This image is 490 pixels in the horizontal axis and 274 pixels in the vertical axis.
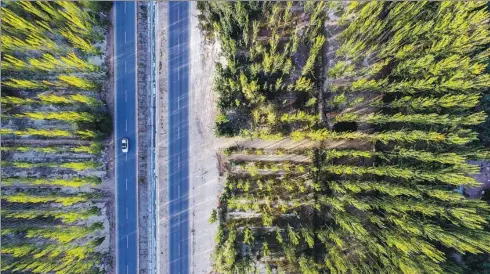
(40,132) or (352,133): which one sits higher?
(40,132)

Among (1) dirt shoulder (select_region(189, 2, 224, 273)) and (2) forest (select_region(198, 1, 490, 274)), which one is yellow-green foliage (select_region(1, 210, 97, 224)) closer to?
(1) dirt shoulder (select_region(189, 2, 224, 273))

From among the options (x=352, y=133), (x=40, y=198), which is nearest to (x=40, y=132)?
(x=40, y=198)

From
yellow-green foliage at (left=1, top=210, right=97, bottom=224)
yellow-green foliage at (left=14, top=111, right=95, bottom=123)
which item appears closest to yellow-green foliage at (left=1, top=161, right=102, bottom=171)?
Result: yellow-green foliage at (left=14, top=111, right=95, bottom=123)

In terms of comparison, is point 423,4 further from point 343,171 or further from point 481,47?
point 343,171

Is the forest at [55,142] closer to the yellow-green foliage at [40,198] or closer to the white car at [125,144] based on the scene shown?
the yellow-green foliage at [40,198]

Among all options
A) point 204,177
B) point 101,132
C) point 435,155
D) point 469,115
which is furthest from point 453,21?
point 101,132

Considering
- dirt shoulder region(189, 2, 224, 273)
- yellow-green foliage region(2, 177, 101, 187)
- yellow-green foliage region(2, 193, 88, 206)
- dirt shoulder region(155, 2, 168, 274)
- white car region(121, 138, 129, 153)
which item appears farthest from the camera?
dirt shoulder region(189, 2, 224, 273)

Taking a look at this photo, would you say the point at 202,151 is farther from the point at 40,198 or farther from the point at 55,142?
the point at 40,198
